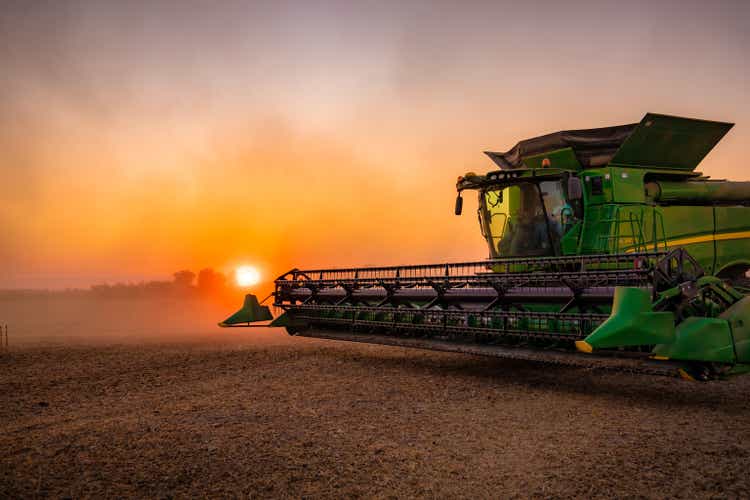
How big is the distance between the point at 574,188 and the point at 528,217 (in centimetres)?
87

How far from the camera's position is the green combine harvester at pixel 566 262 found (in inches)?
219

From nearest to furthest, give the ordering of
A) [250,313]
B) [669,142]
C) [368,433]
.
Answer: [368,433] < [669,142] < [250,313]

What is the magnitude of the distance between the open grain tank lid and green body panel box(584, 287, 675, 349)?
3.86 m

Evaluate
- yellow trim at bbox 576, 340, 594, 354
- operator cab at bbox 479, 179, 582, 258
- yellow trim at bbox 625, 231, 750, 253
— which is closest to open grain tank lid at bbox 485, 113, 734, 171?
operator cab at bbox 479, 179, 582, 258

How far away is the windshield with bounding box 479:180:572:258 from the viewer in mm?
7777

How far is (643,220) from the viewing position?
7.88 m

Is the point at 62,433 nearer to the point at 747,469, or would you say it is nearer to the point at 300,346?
the point at 747,469

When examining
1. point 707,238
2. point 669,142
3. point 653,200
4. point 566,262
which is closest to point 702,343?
point 566,262

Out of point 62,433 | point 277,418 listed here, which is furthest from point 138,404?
point 277,418

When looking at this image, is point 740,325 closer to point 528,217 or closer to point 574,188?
point 574,188

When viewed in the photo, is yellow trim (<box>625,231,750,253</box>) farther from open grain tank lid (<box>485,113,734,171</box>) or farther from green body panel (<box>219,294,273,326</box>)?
green body panel (<box>219,294,273,326</box>)

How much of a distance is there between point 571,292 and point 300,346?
6.38 meters

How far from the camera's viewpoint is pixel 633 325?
4629 mm

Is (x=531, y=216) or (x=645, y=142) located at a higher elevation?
(x=645, y=142)
